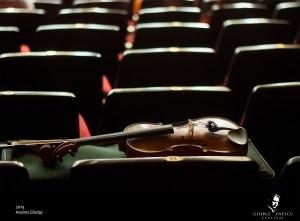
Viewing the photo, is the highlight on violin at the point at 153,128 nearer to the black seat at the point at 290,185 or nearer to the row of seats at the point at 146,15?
the black seat at the point at 290,185

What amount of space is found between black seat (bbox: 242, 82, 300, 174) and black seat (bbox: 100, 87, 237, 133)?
9cm

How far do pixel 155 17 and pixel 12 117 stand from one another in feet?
5.05

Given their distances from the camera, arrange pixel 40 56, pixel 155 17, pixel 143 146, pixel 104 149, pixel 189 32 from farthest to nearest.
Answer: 1. pixel 155 17
2. pixel 189 32
3. pixel 40 56
4. pixel 104 149
5. pixel 143 146

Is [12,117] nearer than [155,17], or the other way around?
[12,117]

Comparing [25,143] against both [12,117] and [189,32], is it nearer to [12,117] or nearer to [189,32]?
[12,117]

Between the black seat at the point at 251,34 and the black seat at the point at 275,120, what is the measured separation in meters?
0.85

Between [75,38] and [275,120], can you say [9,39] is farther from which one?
[275,120]

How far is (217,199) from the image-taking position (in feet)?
2.89

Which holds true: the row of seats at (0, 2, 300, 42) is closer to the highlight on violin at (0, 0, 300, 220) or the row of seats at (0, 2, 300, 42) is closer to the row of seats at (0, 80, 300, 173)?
the highlight on violin at (0, 0, 300, 220)

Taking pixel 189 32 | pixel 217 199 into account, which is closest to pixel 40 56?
pixel 189 32

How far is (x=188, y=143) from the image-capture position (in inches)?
48.1

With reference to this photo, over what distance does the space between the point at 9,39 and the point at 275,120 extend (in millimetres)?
1429

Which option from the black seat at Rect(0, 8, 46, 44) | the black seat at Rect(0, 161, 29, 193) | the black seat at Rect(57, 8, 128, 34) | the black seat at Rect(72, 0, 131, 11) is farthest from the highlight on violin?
the black seat at Rect(72, 0, 131, 11)

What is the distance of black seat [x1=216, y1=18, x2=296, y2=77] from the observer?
2146mm
